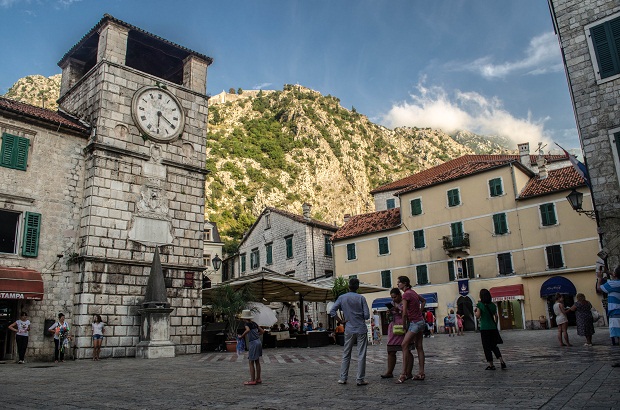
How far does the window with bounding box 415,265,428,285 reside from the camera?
34347 millimetres

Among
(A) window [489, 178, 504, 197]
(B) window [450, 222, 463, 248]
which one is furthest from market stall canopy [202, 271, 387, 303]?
(A) window [489, 178, 504, 197]

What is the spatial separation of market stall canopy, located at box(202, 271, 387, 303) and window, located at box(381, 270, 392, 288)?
1275cm

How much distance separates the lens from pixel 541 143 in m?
34.8

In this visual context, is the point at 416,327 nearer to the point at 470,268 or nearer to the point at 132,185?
the point at 132,185

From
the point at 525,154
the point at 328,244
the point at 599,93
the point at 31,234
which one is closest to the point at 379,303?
the point at 328,244

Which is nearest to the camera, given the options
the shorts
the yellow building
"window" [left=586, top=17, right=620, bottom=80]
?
the shorts

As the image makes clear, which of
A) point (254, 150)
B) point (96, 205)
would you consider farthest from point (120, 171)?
point (254, 150)

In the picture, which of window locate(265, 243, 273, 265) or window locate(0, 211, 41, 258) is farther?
window locate(265, 243, 273, 265)

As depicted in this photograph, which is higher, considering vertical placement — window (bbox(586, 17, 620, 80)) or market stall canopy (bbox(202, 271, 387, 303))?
window (bbox(586, 17, 620, 80))

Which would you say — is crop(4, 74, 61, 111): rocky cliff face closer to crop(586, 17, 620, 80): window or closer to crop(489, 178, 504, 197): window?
crop(489, 178, 504, 197): window

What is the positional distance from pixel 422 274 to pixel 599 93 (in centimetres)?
2174

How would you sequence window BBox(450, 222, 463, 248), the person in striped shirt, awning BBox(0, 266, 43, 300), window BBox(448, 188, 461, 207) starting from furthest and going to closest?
window BBox(448, 188, 461, 207) < window BBox(450, 222, 463, 248) < awning BBox(0, 266, 43, 300) < the person in striped shirt

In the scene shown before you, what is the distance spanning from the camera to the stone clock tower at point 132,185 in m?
16.4

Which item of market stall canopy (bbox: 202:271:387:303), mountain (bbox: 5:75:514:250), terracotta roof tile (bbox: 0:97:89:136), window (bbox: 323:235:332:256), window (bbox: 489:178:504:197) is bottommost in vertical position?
market stall canopy (bbox: 202:271:387:303)
